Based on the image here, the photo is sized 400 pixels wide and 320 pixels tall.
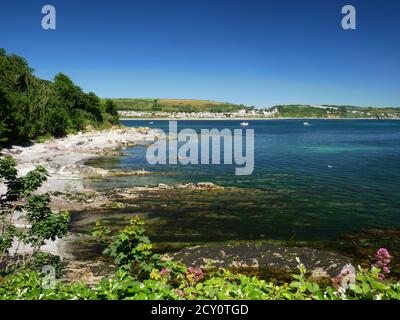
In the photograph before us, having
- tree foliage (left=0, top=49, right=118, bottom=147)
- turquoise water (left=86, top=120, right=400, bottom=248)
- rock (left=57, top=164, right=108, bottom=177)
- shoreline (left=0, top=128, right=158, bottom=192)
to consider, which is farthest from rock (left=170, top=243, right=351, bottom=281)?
tree foliage (left=0, top=49, right=118, bottom=147)

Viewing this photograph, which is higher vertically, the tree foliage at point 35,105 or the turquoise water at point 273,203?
the tree foliage at point 35,105

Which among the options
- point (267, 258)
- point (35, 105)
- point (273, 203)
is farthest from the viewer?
point (35, 105)

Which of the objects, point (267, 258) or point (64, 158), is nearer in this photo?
point (267, 258)

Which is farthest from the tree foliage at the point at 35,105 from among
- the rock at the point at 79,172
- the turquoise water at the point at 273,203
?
the turquoise water at the point at 273,203

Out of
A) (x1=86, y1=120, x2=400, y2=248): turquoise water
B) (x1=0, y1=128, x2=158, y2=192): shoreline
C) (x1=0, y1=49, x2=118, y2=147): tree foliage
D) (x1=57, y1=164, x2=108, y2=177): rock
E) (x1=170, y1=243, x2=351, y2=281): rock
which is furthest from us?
(x1=0, y1=49, x2=118, y2=147): tree foliage

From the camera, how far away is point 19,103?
2662 inches

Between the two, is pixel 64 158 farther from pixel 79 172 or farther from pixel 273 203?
pixel 273 203

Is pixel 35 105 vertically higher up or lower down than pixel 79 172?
higher up

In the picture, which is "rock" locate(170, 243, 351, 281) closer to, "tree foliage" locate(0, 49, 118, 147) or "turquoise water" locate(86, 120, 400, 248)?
"turquoise water" locate(86, 120, 400, 248)

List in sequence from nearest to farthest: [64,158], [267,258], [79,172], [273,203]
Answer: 1. [267,258]
2. [273,203]
3. [79,172]
4. [64,158]

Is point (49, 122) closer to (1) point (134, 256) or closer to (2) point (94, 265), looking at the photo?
(2) point (94, 265)

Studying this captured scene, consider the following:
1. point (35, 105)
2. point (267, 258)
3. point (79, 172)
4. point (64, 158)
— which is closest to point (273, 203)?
point (267, 258)

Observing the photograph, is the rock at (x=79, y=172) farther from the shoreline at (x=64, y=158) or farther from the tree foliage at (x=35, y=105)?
the tree foliage at (x=35, y=105)
